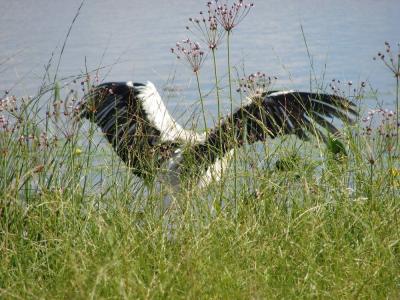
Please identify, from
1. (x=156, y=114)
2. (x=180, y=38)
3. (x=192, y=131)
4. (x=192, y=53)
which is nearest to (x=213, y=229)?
(x=192, y=53)

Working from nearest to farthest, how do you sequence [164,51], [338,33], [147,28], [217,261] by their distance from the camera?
1. [217,261]
2. [164,51]
3. [338,33]
4. [147,28]

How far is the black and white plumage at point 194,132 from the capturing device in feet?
13.4

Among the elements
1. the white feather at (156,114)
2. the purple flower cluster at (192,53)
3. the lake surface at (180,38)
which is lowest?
the lake surface at (180,38)

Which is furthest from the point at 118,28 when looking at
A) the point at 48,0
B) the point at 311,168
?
the point at 311,168

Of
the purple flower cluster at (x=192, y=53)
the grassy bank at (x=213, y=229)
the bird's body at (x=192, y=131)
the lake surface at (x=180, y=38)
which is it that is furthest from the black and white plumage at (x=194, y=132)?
the lake surface at (x=180, y=38)

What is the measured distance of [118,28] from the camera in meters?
16.5

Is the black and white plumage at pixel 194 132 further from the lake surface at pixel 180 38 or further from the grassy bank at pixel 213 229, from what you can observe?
the lake surface at pixel 180 38

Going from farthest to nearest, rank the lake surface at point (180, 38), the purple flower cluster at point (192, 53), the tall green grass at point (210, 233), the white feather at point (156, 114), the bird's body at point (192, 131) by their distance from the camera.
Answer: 1. the lake surface at point (180, 38)
2. the white feather at point (156, 114)
3. the bird's body at point (192, 131)
4. the purple flower cluster at point (192, 53)
5. the tall green grass at point (210, 233)

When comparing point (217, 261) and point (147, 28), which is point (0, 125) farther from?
point (147, 28)

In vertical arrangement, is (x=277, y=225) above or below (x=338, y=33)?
above

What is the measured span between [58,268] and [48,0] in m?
Result: 22.4

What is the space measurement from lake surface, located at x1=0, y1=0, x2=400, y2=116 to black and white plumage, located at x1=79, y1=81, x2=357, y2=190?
1.04 metres

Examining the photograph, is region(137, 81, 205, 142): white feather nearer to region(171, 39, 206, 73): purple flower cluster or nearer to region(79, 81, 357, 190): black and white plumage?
region(79, 81, 357, 190): black and white plumage

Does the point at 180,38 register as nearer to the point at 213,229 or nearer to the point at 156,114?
the point at 156,114
